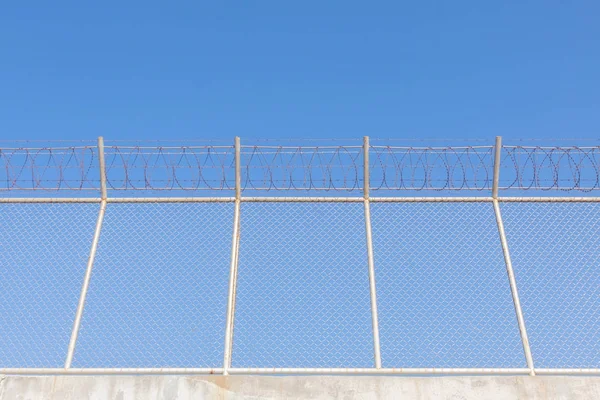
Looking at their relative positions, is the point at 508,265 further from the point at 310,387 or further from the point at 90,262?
the point at 90,262

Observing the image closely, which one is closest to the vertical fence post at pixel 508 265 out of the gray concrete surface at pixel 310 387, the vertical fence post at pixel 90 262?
the gray concrete surface at pixel 310 387

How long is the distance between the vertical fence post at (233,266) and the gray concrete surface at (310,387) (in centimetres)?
29

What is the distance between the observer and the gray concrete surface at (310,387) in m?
6.18

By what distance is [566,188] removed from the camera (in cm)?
741

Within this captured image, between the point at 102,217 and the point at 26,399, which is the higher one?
the point at 102,217

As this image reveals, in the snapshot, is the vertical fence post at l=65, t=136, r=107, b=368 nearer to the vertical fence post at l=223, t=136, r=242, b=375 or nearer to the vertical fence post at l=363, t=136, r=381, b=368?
the vertical fence post at l=223, t=136, r=242, b=375

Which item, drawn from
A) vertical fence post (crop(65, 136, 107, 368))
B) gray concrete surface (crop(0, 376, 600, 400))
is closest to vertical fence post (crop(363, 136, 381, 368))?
gray concrete surface (crop(0, 376, 600, 400))

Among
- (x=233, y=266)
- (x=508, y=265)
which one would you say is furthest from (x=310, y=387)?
(x=508, y=265)

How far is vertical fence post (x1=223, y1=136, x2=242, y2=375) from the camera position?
6.49 meters

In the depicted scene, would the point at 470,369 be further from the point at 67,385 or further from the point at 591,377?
the point at 67,385

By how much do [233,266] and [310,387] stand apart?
1.38 meters

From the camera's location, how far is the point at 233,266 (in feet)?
22.8

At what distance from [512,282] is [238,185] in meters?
2.74

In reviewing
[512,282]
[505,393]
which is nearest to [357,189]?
[512,282]
